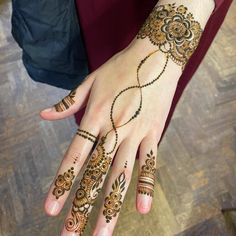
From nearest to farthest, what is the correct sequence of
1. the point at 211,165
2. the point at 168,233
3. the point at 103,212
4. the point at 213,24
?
the point at 103,212 → the point at 213,24 → the point at 168,233 → the point at 211,165

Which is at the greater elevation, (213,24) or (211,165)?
(213,24)

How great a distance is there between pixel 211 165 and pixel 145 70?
0.83m

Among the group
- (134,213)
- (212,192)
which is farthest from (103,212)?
(212,192)

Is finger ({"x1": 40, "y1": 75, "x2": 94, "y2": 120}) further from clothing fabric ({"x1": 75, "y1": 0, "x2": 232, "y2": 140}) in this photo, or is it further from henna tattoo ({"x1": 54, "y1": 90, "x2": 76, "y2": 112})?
clothing fabric ({"x1": 75, "y1": 0, "x2": 232, "y2": 140})

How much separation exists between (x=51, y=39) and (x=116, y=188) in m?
0.38

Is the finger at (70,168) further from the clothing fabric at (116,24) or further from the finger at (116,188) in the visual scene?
the clothing fabric at (116,24)

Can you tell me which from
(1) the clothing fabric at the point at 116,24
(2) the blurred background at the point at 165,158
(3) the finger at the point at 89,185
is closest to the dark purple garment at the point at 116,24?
(1) the clothing fabric at the point at 116,24

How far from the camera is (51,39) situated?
685mm

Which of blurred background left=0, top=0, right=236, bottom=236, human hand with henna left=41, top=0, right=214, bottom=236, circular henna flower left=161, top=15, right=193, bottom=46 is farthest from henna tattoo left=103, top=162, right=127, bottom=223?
blurred background left=0, top=0, right=236, bottom=236

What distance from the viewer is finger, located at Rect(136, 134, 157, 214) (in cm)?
47

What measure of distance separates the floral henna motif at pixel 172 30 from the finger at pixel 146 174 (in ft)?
0.52

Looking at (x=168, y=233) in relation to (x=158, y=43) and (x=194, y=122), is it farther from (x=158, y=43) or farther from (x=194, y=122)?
(x=158, y=43)

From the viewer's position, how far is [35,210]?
1145mm

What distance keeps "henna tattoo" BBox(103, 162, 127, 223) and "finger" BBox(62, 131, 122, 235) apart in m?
0.03
